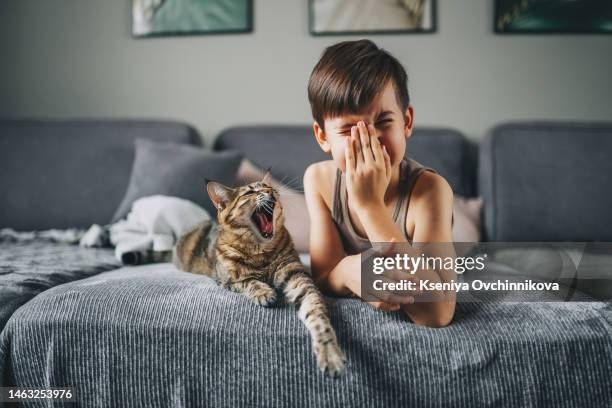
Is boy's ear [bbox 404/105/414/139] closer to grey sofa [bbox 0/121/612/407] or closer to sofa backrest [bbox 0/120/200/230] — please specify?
grey sofa [bbox 0/121/612/407]

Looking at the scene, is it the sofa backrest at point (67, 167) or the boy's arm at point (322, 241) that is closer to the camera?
the boy's arm at point (322, 241)

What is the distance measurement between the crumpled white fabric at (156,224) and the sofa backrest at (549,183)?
3.01ft

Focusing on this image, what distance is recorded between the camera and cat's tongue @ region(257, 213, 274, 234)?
803 mm

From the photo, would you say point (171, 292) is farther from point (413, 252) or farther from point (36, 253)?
point (36, 253)

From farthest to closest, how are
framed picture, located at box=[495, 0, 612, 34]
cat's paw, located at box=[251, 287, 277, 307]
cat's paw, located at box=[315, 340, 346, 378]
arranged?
framed picture, located at box=[495, 0, 612, 34] < cat's paw, located at box=[251, 287, 277, 307] < cat's paw, located at box=[315, 340, 346, 378]

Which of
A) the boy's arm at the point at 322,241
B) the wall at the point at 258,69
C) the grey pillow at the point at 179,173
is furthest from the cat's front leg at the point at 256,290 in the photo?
the wall at the point at 258,69

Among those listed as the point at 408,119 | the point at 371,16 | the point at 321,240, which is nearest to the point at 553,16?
the point at 371,16

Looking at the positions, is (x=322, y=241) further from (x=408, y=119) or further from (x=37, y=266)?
(x=37, y=266)

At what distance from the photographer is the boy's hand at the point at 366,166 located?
0.64 m

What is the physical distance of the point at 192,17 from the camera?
1734 mm

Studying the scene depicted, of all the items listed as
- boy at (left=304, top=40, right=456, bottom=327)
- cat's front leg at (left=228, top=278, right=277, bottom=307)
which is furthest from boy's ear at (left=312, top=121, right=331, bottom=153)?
cat's front leg at (left=228, top=278, right=277, bottom=307)

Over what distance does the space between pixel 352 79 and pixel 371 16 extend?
45.1 inches

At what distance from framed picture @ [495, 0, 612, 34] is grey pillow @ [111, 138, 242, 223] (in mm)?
1143

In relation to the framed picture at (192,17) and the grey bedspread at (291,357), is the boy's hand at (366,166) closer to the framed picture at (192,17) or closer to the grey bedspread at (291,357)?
the grey bedspread at (291,357)
